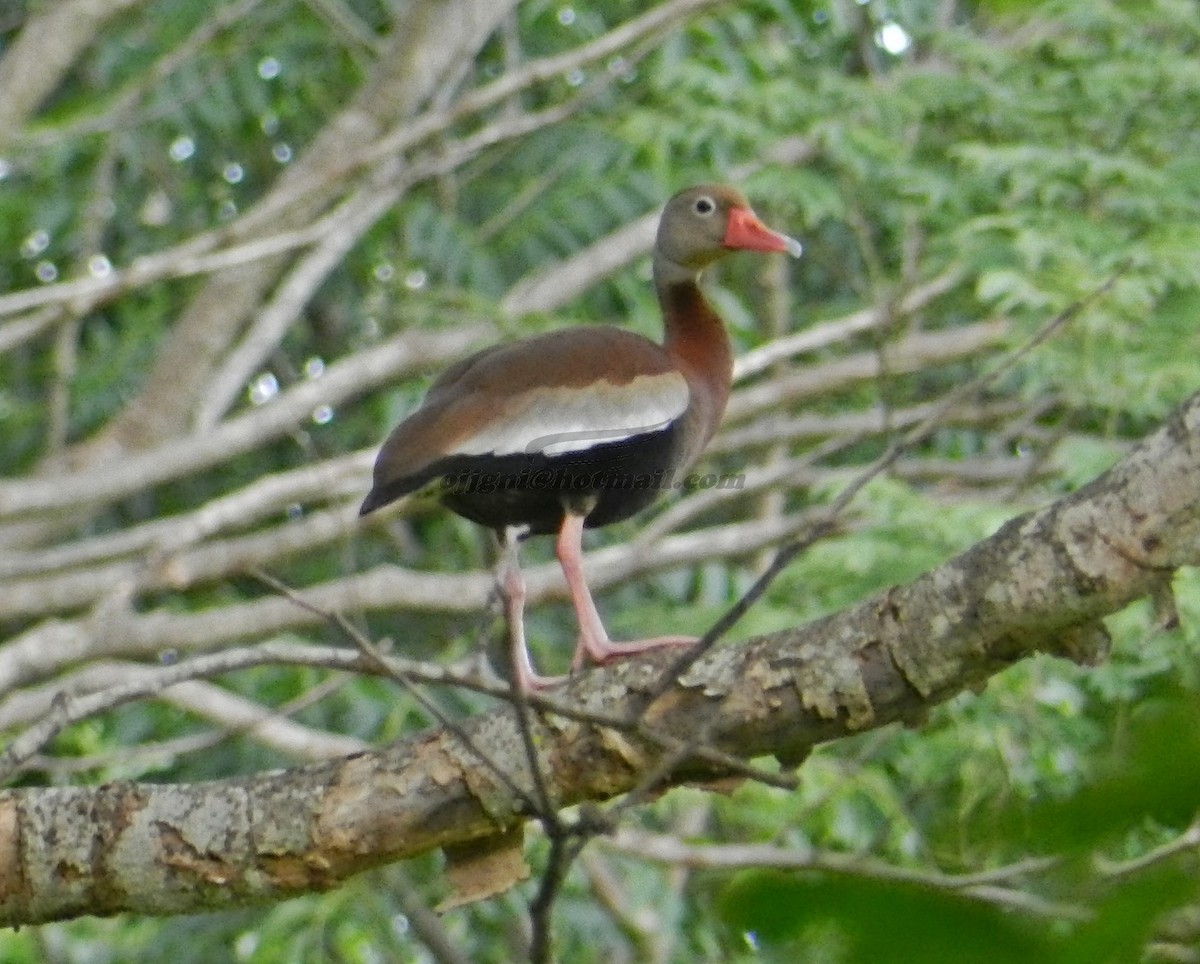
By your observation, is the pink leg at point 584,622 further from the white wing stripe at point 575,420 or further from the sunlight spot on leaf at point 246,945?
the sunlight spot on leaf at point 246,945

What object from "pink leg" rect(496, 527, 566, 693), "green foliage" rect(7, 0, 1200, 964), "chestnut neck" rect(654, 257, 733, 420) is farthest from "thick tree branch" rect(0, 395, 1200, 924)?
"chestnut neck" rect(654, 257, 733, 420)

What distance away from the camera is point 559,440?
11.5 ft

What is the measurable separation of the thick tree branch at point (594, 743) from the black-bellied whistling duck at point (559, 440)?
1.55 ft

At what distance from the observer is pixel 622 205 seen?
23.1ft

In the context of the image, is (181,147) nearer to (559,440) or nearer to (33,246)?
(33,246)

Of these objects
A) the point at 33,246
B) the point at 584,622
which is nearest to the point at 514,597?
the point at 584,622

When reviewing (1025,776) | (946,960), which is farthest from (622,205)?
(946,960)

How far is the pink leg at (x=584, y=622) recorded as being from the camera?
11.0ft

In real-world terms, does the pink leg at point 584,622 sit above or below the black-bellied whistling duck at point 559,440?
below

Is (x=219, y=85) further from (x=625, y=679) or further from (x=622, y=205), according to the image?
(x=625, y=679)

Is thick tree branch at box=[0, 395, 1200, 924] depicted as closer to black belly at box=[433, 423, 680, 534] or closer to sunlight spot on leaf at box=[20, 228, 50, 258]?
black belly at box=[433, 423, 680, 534]

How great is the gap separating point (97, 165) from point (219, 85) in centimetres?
59

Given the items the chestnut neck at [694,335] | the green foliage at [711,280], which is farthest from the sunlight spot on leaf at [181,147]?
the chestnut neck at [694,335]

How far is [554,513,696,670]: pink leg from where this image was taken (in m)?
3.36
